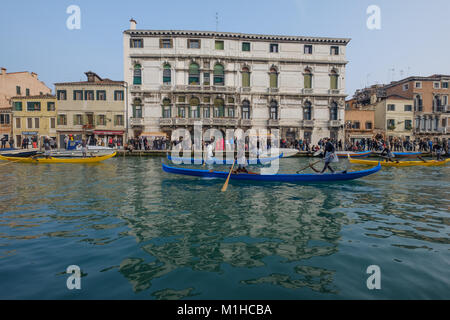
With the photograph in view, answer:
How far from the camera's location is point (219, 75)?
109 feet

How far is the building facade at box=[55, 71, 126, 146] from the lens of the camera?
32.6 metres

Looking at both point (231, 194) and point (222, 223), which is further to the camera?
point (231, 194)

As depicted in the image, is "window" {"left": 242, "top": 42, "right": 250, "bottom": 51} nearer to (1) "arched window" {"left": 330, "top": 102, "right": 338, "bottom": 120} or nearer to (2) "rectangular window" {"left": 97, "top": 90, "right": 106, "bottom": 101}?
(1) "arched window" {"left": 330, "top": 102, "right": 338, "bottom": 120}

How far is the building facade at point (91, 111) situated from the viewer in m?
32.6

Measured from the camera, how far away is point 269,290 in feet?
12.0

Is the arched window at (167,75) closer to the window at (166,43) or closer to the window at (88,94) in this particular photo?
the window at (166,43)

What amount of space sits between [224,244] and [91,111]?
33.3 metres

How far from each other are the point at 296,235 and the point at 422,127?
141ft

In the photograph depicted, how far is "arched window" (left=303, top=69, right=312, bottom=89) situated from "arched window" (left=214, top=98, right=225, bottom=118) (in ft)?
36.5

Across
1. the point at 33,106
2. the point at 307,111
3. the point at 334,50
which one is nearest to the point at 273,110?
the point at 307,111

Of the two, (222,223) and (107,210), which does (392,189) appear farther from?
(107,210)

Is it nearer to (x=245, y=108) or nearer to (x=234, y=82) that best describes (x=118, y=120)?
(x=234, y=82)

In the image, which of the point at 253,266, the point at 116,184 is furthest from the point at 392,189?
the point at 116,184

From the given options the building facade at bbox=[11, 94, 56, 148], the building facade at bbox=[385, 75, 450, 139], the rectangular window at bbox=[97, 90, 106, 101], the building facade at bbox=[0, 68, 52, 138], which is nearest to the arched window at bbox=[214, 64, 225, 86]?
the rectangular window at bbox=[97, 90, 106, 101]
